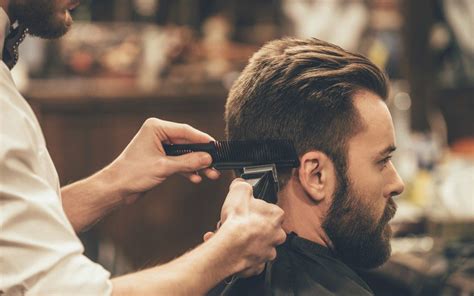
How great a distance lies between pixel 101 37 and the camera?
218 inches

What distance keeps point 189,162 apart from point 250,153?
153 mm

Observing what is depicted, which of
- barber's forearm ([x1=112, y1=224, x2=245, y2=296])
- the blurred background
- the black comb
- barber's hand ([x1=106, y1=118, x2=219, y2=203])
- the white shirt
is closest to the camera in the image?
the white shirt

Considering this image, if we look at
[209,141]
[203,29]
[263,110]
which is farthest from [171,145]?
[203,29]

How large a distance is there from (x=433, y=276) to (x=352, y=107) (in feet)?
4.95

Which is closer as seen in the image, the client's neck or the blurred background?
the client's neck

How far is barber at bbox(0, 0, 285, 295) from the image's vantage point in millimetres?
1351

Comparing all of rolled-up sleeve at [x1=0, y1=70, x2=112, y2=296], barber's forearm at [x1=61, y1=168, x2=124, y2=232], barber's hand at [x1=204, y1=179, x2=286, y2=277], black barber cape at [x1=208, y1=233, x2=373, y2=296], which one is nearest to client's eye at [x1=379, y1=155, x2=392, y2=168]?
black barber cape at [x1=208, y1=233, x2=373, y2=296]

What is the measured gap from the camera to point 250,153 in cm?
170

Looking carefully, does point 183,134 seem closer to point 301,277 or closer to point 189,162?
point 189,162

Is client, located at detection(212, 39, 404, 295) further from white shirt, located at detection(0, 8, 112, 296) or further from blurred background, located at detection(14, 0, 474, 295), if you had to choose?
blurred background, located at detection(14, 0, 474, 295)

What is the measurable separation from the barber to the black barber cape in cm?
17

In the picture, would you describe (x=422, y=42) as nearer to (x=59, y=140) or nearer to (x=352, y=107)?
(x=59, y=140)

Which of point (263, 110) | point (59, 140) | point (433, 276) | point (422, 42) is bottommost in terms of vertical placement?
point (59, 140)

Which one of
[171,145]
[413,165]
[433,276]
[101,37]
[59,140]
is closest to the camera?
[171,145]
